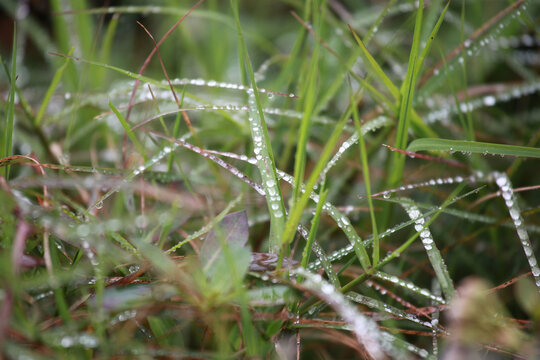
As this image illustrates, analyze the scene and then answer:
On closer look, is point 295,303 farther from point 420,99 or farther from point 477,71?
point 477,71

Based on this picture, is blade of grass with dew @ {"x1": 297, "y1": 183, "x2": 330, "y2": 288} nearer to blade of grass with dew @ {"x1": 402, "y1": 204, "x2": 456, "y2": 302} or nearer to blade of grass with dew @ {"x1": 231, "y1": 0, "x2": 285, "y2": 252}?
blade of grass with dew @ {"x1": 231, "y1": 0, "x2": 285, "y2": 252}

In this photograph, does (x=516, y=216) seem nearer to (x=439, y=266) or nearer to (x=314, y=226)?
(x=439, y=266)

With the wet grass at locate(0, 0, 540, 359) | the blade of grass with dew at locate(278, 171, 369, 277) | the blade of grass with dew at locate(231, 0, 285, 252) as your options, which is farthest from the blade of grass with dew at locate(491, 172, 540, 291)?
the blade of grass with dew at locate(231, 0, 285, 252)

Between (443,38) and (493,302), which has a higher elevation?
(443,38)

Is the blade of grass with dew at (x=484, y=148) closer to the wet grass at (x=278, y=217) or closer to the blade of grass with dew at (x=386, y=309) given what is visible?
the wet grass at (x=278, y=217)

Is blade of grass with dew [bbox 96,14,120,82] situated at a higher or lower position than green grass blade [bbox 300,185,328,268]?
higher

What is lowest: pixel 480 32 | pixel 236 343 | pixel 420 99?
pixel 236 343

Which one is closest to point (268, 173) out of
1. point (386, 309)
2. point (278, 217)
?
point (278, 217)

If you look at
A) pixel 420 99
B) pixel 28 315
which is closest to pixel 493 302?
pixel 420 99

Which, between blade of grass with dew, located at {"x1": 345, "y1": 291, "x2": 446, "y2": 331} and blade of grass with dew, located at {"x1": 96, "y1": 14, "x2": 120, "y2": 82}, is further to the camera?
blade of grass with dew, located at {"x1": 96, "y1": 14, "x2": 120, "y2": 82}
